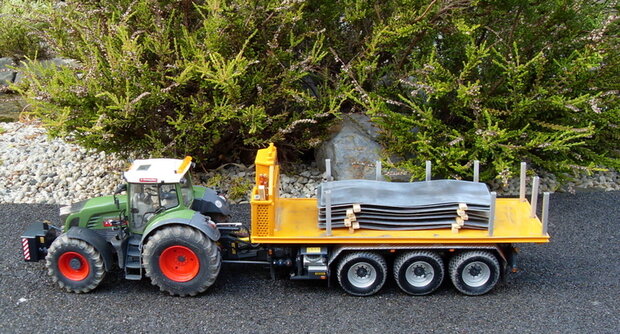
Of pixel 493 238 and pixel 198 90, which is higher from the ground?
pixel 198 90

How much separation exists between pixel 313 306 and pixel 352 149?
139 inches

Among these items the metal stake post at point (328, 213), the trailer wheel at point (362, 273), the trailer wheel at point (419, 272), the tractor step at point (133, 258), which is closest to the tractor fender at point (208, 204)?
the tractor step at point (133, 258)

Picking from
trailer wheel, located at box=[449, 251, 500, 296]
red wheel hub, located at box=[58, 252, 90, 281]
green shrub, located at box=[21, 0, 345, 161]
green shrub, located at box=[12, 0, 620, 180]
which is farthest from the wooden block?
red wheel hub, located at box=[58, 252, 90, 281]

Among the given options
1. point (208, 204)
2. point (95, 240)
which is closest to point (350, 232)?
point (208, 204)

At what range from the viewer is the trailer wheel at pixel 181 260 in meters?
6.16

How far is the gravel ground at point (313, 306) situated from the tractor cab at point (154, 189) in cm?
77

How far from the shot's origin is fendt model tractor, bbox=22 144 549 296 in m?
6.17

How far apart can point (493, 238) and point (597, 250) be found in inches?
81.6

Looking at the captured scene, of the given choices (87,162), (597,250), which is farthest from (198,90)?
(597,250)

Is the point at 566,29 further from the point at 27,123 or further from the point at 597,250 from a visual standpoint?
the point at 27,123

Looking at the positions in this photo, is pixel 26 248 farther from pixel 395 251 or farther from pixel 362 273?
pixel 395 251

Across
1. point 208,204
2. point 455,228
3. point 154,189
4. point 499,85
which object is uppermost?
point 499,85

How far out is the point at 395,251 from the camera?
6.30 m

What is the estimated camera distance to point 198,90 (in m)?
9.09
